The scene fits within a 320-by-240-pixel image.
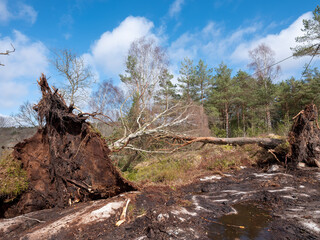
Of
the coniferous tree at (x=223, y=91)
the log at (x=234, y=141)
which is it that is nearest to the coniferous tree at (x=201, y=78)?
the coniferous tree at (x=223, y=91)

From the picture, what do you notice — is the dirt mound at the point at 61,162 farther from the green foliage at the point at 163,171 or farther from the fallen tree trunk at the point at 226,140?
the fallen tree trunk at the point at 226,140

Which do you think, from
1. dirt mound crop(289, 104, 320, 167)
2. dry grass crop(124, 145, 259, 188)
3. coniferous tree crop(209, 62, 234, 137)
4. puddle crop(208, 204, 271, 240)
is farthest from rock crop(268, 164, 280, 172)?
coniferous tree crop(209, 62, 234, 137)

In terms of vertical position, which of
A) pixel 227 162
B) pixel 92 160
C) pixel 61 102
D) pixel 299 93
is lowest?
pixel 227 162

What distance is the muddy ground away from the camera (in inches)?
88.4

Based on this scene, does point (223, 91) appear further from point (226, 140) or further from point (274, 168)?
point (274, 168)

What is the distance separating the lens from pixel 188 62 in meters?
18.0

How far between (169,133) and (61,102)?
17.4ft

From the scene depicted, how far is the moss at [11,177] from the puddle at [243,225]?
10.7ft

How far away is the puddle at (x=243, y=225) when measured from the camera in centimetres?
231

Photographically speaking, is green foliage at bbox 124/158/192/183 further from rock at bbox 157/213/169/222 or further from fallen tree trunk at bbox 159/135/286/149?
rock at bbox 157/213/169/222

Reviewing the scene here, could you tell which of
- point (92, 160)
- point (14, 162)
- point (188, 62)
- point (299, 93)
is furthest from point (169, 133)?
point (299, 93)

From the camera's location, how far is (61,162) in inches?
135

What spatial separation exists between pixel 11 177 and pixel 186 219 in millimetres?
3086

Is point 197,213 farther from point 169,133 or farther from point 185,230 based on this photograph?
point 169,133
